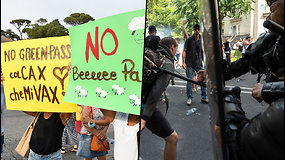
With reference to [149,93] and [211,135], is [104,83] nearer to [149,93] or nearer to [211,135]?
[149,93]

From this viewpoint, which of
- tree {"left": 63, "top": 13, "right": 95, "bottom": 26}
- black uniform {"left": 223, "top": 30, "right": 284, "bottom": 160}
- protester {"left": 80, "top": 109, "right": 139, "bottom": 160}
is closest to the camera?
black uniform {"left": 223, "top": 30, "right": 284, "bottom": 160}

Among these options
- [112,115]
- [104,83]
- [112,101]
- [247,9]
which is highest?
[247,9]

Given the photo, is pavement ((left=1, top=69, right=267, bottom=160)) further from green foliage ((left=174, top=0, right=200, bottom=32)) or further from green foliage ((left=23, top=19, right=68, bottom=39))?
green foliage ((left=23, top=19, right=68, bottom=39))

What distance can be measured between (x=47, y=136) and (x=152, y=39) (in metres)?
1.53

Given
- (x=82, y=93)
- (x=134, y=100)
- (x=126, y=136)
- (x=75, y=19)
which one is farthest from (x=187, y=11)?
(x=75, y=19)

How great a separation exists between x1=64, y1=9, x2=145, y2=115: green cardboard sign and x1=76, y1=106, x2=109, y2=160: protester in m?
0.51

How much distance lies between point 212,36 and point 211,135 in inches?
14.2

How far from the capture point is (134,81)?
4.34ft

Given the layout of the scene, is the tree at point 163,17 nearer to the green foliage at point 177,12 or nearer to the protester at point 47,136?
the green foliage at point 177,12

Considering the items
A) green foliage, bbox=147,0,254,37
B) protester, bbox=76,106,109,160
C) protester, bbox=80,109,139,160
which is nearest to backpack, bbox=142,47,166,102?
green foliage, bbox=147,0,254,37

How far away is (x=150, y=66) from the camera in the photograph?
1.08 m

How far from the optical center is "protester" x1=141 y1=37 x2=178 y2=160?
0.96 m

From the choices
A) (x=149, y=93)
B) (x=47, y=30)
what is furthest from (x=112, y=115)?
(x=47, y=30)

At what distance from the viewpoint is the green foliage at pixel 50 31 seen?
2.49m
